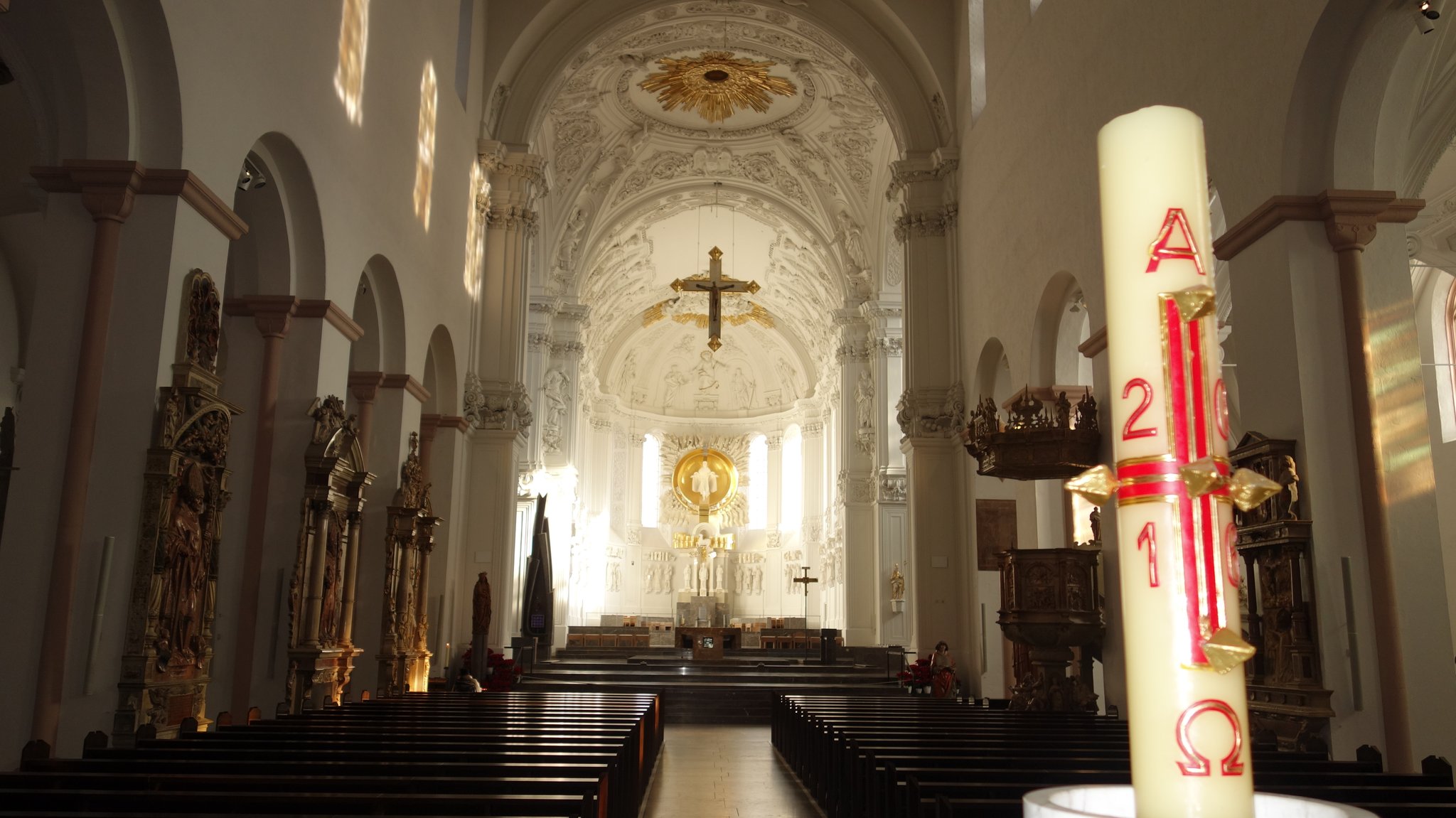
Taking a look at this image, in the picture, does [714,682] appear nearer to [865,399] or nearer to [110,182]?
[865,399]

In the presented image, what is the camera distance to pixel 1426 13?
20.8 ft

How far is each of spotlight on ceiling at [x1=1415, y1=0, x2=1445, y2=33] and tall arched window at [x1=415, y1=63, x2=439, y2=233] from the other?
31.8 ft

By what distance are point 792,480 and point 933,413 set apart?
20.1 meters

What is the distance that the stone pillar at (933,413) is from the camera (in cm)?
1523

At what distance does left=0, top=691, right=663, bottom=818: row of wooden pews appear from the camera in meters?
3.56

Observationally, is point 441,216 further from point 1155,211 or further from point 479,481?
point 1155,211

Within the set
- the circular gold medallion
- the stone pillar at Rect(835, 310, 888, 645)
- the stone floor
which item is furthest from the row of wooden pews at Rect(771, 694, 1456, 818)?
the circular gold medallion

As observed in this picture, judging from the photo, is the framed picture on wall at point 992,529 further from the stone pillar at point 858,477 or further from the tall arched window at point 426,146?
the stone pillar at point 858,477

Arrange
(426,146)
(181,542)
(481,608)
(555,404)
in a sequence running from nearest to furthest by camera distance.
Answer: (181,542) → (426,146) → (481,608) → (555,404)

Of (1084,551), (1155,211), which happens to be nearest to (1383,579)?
(1084,551)

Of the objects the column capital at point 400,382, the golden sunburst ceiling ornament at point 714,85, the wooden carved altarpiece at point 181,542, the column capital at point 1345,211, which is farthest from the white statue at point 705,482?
the column capital at point 1345,211

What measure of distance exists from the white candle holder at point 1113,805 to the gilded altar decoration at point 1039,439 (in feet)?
25.7

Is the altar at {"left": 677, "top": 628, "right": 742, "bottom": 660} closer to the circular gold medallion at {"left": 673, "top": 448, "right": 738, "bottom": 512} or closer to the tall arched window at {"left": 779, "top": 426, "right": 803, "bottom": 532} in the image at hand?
the tall arched window at {"left": 779, "top": 426, "right": 803, "bottom": 532}

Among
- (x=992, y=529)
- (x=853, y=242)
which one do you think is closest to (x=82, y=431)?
(x=992, y=529)
